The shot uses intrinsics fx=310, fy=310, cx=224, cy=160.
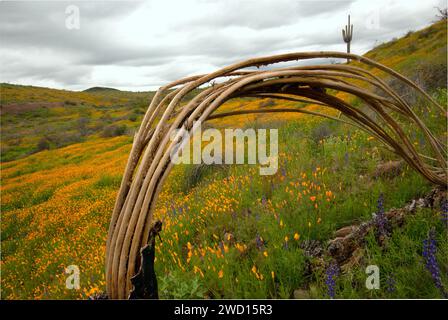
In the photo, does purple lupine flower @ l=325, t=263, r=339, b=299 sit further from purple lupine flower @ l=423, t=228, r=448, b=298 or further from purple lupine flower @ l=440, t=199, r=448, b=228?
purple lupine flower @ l=440, t=199, r=448, b=228

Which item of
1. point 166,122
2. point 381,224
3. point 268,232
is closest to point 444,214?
point 381,224

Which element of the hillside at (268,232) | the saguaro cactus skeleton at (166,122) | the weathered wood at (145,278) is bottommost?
the hillside at (268,232)

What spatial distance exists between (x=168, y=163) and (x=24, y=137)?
40991mm

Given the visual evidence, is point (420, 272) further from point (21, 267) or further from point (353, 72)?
point (21, 267)

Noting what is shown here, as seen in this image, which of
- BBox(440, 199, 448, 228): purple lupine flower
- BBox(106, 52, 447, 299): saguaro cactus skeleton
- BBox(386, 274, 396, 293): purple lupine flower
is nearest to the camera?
BBox(106, 52, 447, 299): saguaro cactus skeleton

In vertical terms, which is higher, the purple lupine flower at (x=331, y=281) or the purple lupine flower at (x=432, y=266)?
the purple lupine flower at (x=432, y=266)

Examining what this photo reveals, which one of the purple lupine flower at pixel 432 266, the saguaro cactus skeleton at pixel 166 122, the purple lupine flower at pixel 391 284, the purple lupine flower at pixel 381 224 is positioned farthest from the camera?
the purple lupine flower at pixel 381 224

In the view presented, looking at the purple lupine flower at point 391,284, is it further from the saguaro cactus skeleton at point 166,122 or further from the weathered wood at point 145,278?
the weathered wood at point 145,278

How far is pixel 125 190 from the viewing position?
3.05ft

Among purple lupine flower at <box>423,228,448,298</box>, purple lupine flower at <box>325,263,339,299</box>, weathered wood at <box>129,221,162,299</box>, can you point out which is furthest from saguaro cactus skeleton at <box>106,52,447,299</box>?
purple lupine flower at <box>325,263,339,299</box>

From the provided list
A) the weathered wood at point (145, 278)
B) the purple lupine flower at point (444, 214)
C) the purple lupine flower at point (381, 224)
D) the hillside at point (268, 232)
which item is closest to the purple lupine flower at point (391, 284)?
the hillside at point (268, 232)
